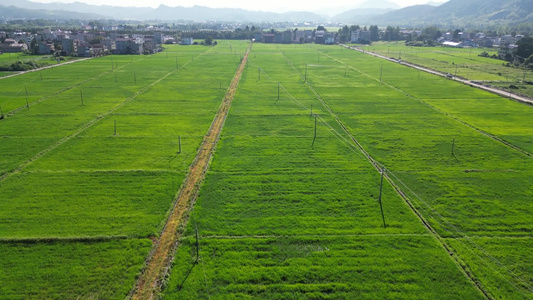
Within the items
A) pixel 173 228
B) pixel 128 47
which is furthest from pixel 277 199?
pixel 128 47

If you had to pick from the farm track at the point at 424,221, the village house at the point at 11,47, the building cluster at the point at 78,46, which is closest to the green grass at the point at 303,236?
the farm track at the point at 424,221

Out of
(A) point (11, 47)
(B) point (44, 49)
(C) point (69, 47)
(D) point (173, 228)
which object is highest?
(C) point (69, 47)

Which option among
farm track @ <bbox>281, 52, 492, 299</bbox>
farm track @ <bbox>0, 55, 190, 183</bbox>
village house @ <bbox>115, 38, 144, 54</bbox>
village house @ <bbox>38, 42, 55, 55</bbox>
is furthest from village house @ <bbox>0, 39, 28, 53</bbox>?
farm track @ <bbox>281, 52, 492, 299</bbox>

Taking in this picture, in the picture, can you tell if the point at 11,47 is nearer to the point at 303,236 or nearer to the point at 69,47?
the point at 69,47

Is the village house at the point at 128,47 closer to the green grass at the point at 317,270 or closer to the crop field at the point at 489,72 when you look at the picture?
the crop field at the point at 489,72

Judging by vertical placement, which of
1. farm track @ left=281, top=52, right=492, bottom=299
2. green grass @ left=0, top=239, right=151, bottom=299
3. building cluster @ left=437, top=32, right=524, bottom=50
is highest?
building cluster @ left=437, top=32, right=524, bottom=50

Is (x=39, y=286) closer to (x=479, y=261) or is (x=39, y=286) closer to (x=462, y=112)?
(x=479, y=261)

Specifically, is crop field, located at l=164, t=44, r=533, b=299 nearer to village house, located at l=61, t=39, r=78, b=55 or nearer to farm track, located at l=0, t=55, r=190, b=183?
farm track, located at l=0, t=55, r=190, b=183
